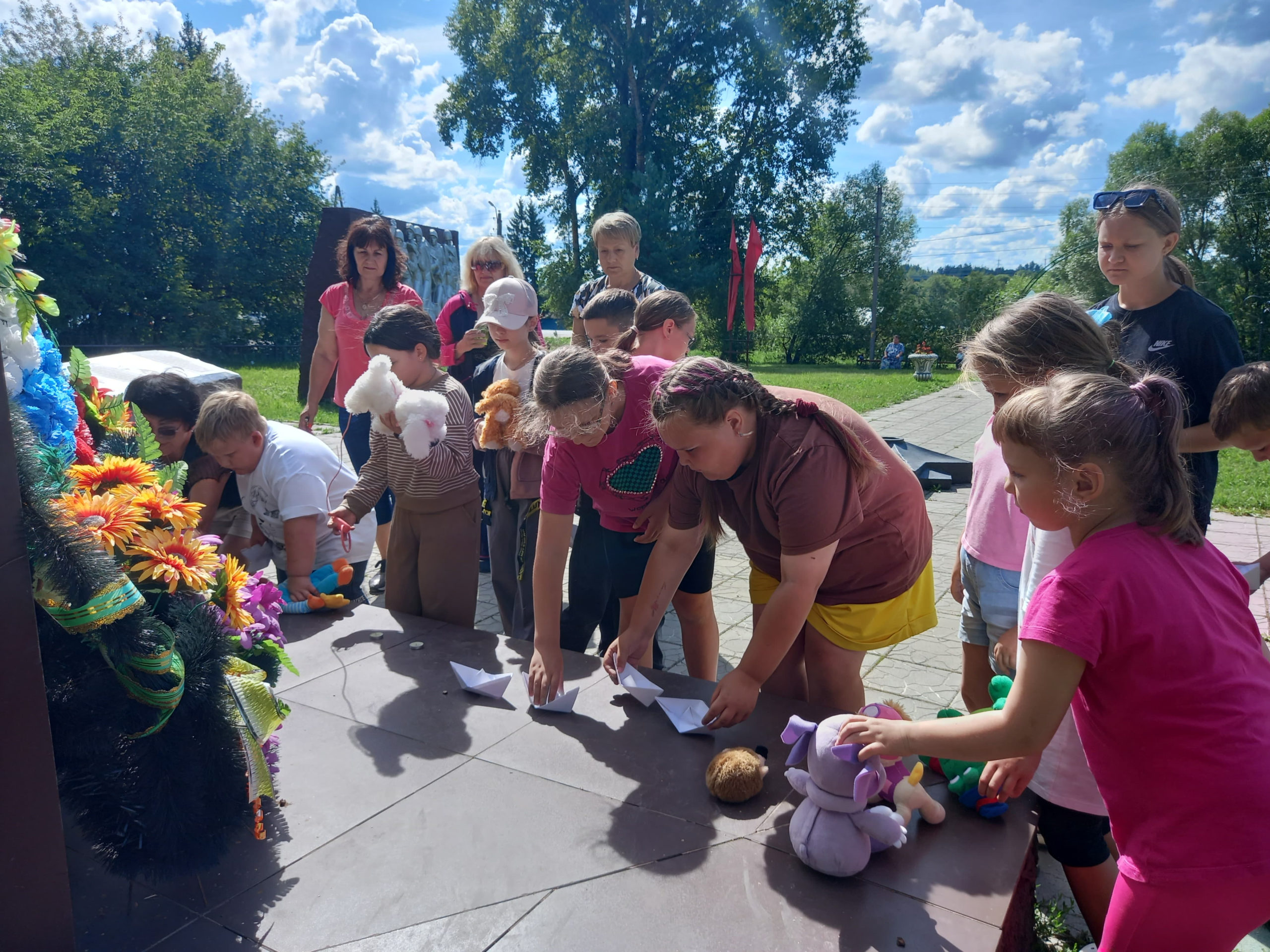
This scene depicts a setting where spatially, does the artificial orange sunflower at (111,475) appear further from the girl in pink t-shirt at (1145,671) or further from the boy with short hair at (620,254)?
the boy with short hair at (620,254)

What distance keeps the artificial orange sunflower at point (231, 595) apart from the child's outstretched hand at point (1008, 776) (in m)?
1.67

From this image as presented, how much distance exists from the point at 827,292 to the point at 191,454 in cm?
3391

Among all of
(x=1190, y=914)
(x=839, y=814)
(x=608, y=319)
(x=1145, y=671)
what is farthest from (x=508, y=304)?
(x=1190, y=914)

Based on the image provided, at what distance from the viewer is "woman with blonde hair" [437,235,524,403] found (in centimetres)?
449

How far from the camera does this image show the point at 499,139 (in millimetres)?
30969

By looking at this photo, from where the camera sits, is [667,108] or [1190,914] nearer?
[1190,914]

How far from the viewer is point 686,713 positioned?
94.3 inches

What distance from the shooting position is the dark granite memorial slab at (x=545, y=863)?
1.62 metres

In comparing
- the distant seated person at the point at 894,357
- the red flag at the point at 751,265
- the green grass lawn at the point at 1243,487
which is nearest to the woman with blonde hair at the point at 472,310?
the green grass lawn at the point at 1243,487

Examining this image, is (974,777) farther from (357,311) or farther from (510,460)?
(357,311)

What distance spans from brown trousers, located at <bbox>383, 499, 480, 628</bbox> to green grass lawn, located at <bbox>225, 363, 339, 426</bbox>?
3.59 metres

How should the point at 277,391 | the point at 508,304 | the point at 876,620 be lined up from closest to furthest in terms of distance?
the point at 876,620
the point at 508,304
the point at 277,391

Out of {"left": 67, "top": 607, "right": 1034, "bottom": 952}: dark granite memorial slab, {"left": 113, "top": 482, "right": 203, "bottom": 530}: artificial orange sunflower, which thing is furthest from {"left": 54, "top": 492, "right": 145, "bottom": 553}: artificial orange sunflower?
{"left": 67, "top": 607, "right": 1034, "bottom": 952}: dark granite memorial slab

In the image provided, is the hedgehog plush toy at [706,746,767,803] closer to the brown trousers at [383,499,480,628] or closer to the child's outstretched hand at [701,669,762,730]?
the child's outstretched hand at [701,669,762,730]
